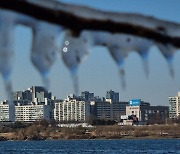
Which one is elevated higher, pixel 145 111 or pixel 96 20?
pixel 145 111

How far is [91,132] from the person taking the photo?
127812mm

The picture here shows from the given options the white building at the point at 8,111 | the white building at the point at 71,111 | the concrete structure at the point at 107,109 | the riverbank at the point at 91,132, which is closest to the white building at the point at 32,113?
the white building at the point at 71,111

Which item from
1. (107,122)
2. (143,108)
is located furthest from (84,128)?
(143,108)

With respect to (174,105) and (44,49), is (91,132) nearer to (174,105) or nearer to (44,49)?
(174,105)

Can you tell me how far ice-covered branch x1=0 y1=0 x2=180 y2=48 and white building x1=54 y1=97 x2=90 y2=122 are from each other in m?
142

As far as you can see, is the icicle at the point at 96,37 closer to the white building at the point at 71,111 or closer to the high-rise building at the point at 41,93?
the high-rise building at the point at 41,93

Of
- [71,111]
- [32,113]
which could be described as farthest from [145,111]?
[71,111]

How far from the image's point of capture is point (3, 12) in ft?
4.06

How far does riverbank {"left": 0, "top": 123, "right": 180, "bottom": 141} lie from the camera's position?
120 metres

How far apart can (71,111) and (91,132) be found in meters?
27.0

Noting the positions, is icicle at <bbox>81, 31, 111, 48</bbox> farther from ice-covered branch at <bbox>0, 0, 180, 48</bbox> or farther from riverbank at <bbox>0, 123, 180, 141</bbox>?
riverbank at <bbox>0, 123, 180, 141</bbox>

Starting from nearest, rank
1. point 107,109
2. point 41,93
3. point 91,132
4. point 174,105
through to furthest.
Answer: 1. point 41,93
2. point 91,132
3. point 174,105
4. point 107,109

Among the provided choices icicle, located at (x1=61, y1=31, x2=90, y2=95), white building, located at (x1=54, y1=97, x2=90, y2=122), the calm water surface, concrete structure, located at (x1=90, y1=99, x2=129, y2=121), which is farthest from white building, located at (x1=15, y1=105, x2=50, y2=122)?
icicle, located at (x1=61, y1=31, x2=90, y2=95)

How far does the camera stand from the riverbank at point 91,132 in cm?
11981
